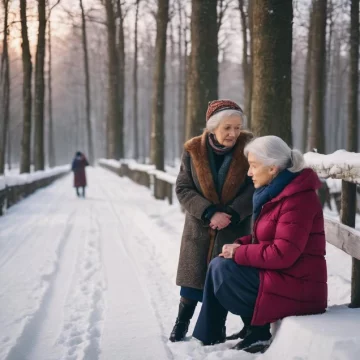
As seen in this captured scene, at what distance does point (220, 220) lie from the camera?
11.0 ft

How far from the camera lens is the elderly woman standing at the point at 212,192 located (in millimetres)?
3432

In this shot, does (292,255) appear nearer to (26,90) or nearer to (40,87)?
(26,90)

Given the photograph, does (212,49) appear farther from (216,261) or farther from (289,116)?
(216,261)

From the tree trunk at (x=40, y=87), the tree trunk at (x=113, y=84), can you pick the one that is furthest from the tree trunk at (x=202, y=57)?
the tree trunk at (x=113, y=84)

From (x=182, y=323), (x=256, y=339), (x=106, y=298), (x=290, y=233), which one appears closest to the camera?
(x=290, y=233)

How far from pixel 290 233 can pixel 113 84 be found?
2289 cm

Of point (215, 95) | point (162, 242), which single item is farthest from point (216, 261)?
point (215, 95)

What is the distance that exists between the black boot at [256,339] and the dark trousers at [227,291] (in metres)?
0.21

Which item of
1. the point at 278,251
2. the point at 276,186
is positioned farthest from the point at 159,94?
the point at 278,251

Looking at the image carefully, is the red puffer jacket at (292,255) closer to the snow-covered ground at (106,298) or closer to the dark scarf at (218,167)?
the snow-covered ground at (106,298)

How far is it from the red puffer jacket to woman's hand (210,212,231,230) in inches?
18.5

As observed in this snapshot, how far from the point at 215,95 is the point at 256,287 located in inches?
258

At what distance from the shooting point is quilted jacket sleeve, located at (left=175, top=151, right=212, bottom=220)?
11.2ft

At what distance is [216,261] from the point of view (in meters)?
3.06
